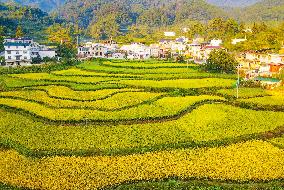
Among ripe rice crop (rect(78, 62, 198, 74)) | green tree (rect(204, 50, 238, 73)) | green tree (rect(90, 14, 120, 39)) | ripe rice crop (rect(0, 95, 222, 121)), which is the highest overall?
green tree (rect(90, 14, 120, 39))

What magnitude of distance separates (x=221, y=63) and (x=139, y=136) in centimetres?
3305

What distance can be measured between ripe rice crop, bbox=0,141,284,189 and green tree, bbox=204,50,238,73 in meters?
33.3

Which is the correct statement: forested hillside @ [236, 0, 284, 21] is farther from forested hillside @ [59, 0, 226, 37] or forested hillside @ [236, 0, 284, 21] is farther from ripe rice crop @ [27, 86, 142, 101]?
ripe rice crop @ [27, 86, 142, 101]

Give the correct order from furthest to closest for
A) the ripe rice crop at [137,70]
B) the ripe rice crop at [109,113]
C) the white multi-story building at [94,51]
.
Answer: the white multi-story building at [94,51] < the ripe rice crop at [137,70] < the ripe rice crop at [109,113]

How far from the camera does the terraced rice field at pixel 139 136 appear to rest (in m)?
19.4

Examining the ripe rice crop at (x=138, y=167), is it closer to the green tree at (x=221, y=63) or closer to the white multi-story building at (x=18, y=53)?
the green tree at (x=221, y=63)

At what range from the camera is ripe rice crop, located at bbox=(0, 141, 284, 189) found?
1902 centimetres

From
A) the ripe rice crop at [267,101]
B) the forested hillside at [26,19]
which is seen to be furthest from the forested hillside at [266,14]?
the ripe rice crop at [267,101]

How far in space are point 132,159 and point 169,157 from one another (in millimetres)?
1959

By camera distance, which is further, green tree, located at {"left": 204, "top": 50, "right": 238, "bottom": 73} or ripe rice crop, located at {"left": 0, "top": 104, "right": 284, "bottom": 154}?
green tree, located at {"left": 204, "top": 50, "right": 238, "bottom": 73}

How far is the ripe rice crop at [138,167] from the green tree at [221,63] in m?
33.3

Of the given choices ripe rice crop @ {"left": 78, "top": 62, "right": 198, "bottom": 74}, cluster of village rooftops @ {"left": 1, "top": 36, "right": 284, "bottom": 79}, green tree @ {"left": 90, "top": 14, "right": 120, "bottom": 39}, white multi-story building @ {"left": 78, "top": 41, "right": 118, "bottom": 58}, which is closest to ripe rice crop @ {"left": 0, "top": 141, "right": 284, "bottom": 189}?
ripe rice crop @ {"left": 78, "top": 62, "right": 198, "bottom": 74}

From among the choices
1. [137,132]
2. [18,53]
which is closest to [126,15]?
[18,53]

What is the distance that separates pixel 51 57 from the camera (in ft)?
240
